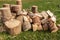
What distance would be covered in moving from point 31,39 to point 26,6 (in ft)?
13.4

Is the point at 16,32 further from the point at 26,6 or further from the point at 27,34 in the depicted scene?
the point at 26,6

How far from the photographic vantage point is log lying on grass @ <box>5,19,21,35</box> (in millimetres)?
7389

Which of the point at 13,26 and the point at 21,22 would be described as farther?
A: the point at 21,22

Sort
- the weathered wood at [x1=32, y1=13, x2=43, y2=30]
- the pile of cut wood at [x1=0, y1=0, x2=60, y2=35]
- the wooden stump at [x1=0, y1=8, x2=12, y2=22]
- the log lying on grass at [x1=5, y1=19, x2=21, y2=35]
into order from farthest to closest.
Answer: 1. the weathered wood at [x1=32, y1=13, x2=43, y2=30]
2. the wooden stump at [x1=0, y1=8, x2=12, y2=22]
3. the pile of cut wood at [x1=0, y1=0, x2=60, y2=35]
4. the log lying on grass at [x1=5, y1=19, x2=21, y2=35]

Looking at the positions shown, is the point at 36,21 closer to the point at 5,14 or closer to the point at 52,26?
the point at 52,26

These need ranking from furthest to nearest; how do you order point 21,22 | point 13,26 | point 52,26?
point 21,22 → point 52,26 → point 13,26

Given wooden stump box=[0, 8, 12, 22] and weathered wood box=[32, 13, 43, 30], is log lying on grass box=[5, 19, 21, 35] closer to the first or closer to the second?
wooden stump box=[0, 8, 12, 22]

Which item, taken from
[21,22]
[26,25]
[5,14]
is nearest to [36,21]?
[26,25]

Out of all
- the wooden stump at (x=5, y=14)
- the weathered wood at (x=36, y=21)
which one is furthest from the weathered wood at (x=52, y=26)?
the wooden stump at (x=5, y=14)

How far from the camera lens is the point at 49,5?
11.5 meters

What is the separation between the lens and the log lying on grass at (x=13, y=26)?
291 inches

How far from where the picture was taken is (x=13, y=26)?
7.40 m

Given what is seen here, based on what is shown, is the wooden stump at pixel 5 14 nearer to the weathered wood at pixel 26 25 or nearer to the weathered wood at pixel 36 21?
the weathered wood at pixel 26 25

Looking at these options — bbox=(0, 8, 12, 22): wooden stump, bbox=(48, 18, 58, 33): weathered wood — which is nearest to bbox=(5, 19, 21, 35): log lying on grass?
bbox=(0, 8, 12, 22): wooden stump
